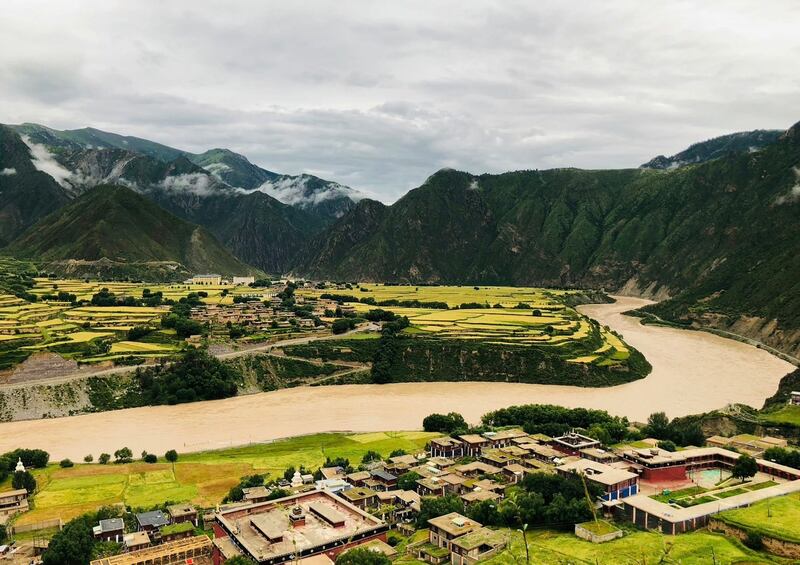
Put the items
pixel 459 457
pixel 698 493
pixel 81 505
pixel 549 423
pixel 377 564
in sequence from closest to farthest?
1. pixel 377 564
2. pixel 698 493
3. pixel 81 505
4. pixel 459 457
5. pixel 549 423

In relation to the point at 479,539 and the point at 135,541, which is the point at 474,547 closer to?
the point at 479,539

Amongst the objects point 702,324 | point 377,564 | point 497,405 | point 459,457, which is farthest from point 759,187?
point 377,564

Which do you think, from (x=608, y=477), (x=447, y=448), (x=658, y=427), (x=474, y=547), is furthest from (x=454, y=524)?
(x=658, y=427)

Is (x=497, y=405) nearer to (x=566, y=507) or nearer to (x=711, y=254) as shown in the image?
(x=566, y=507)

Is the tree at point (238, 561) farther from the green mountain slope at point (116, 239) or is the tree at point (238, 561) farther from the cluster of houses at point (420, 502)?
the green mountain slope at point (116, 239)

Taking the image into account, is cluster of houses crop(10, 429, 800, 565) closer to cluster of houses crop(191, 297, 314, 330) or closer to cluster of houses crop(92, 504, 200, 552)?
cluster of houses crop(92, 504, 200, 552)

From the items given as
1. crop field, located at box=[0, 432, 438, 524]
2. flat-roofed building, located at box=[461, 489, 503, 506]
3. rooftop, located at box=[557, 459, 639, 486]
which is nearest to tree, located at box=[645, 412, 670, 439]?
rooftop, located at box=[557, 459, 639, 486]

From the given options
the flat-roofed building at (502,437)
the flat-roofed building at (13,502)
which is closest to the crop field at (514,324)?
the flat-roofed building at (502,437)
